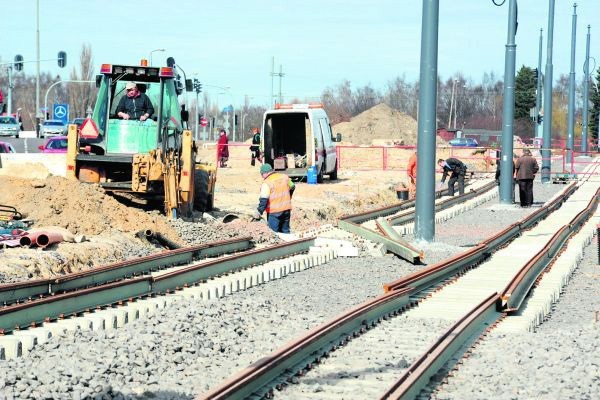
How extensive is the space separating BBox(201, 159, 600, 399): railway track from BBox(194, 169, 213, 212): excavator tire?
6835 mm

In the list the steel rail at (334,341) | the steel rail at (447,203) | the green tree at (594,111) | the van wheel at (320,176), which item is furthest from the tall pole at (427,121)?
the green tree at (594,111)

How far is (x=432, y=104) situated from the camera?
19531mm

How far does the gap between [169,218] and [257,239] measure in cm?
178

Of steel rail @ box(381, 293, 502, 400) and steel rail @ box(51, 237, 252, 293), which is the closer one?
steel rail @ box(381, 293, 502, 400)

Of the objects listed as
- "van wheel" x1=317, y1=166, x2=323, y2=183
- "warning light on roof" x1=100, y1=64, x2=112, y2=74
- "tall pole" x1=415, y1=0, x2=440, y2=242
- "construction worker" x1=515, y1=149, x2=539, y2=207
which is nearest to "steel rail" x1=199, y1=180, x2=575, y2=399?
"tall pole" x1=415, y1=0, x2=440, y2=242

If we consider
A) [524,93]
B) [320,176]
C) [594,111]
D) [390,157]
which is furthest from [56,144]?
[524,93]

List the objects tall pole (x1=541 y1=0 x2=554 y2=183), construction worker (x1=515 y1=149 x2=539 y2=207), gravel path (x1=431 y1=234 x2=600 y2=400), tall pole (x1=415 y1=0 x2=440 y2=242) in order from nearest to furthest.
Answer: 1. gravel path (x1=431 y1=234 x2=600 y2=400)
2. tall pole (x1=415 y1=0 x2=440 y2=242)
3. construction worker (x1=515 y1=149 x2=539 y2=207)
4. tall pole (x1=541 y1=0 x2=554 y2=183)

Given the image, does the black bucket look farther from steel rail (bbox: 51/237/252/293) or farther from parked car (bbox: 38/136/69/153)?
steel rail (bbox: 51/237/252/293)

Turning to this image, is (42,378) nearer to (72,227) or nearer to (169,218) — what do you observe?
(72,227)

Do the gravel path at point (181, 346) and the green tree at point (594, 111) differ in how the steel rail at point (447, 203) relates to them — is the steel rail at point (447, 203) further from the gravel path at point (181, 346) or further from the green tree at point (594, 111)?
the green tree at point (594, 111)

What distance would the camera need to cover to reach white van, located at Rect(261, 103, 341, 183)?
1372 inches

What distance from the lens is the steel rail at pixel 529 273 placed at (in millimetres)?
12406

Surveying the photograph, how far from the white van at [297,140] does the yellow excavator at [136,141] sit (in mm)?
14543

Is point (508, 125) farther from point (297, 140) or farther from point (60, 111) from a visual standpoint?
point (60, 111)
